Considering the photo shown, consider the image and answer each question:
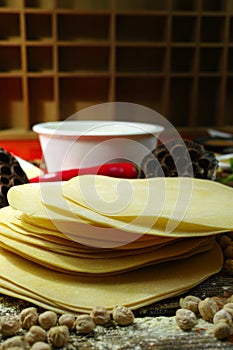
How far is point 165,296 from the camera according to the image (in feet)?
1.84

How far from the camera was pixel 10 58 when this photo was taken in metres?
2.77

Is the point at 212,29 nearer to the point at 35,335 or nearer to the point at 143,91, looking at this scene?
the point at 143,91

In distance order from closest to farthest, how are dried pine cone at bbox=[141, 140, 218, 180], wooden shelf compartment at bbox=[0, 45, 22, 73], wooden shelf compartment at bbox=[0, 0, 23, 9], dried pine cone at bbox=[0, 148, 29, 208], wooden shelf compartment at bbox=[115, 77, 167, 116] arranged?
dried pine cone at bbox=[0, 148, 29, 208] → dried pine cone at bbox=[141, 140, 218, 180] → wooden shelf compartment at bbox=[0, 0, 23, 9] → wooden shelf compartment at bbox=[0, 45, 22, 73] → wooden shelf compartment at bbox=[115, 77, 167, 116]

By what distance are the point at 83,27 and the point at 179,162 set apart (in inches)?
81.5

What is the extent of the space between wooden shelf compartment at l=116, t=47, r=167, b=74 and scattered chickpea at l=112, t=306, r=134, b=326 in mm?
2523

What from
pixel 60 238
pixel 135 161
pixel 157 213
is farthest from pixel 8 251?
pixel 135 161

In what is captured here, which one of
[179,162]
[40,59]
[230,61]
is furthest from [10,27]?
[179,162]

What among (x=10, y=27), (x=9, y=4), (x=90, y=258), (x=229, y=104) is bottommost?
(x=229, y=104)

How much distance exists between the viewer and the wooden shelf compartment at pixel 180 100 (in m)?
3.02

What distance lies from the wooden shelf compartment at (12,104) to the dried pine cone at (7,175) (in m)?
1.99

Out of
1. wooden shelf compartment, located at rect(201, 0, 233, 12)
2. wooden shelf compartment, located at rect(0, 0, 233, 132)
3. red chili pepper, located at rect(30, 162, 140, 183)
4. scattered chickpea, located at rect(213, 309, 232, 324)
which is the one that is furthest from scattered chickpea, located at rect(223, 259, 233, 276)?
wooden shelf compartment, located at rect(201, 0, 233, 12)

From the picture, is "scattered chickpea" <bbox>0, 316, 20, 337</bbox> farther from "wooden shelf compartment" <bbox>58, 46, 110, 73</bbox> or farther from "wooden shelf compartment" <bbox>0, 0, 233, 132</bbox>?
"wooden shelf compartment" <bbox>58, 46, 110, 73</bbox>

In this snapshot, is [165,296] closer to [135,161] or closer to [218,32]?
[135,161]

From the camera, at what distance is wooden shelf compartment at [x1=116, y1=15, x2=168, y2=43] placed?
2.81 metres
